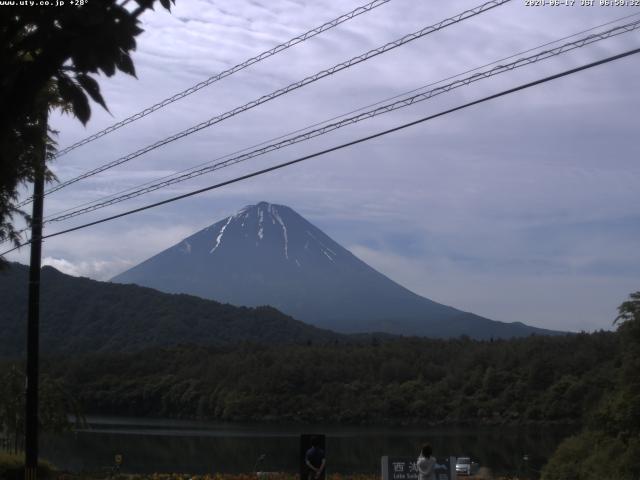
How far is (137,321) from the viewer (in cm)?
14912

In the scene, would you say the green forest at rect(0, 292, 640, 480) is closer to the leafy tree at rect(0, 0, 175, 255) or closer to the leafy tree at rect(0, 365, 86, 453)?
→ the leafy tree at rect(0, 365, 86, 453)

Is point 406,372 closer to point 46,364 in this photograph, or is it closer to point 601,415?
Result: point 46,364

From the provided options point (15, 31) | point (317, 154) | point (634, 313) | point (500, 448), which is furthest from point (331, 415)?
point (15, 31)

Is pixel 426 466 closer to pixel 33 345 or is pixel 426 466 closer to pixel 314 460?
pixel 314 460

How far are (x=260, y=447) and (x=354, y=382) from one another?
41.1 m

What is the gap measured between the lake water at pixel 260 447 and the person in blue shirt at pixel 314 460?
1243cm

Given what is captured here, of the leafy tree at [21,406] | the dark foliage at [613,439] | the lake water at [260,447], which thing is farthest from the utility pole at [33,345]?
the dark foliage at [613,439]

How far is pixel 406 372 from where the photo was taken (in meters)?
90.9

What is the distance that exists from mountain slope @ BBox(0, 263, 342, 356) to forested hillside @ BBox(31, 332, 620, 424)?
35.4m

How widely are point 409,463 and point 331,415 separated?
6471 cm

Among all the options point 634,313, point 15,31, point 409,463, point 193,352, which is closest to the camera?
point 15,31

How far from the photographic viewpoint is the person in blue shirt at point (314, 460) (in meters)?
17.4

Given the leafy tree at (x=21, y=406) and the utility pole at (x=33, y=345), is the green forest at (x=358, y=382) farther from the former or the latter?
the utility pole at (x=33, y=345)

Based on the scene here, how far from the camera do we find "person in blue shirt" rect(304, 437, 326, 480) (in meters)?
17.4
